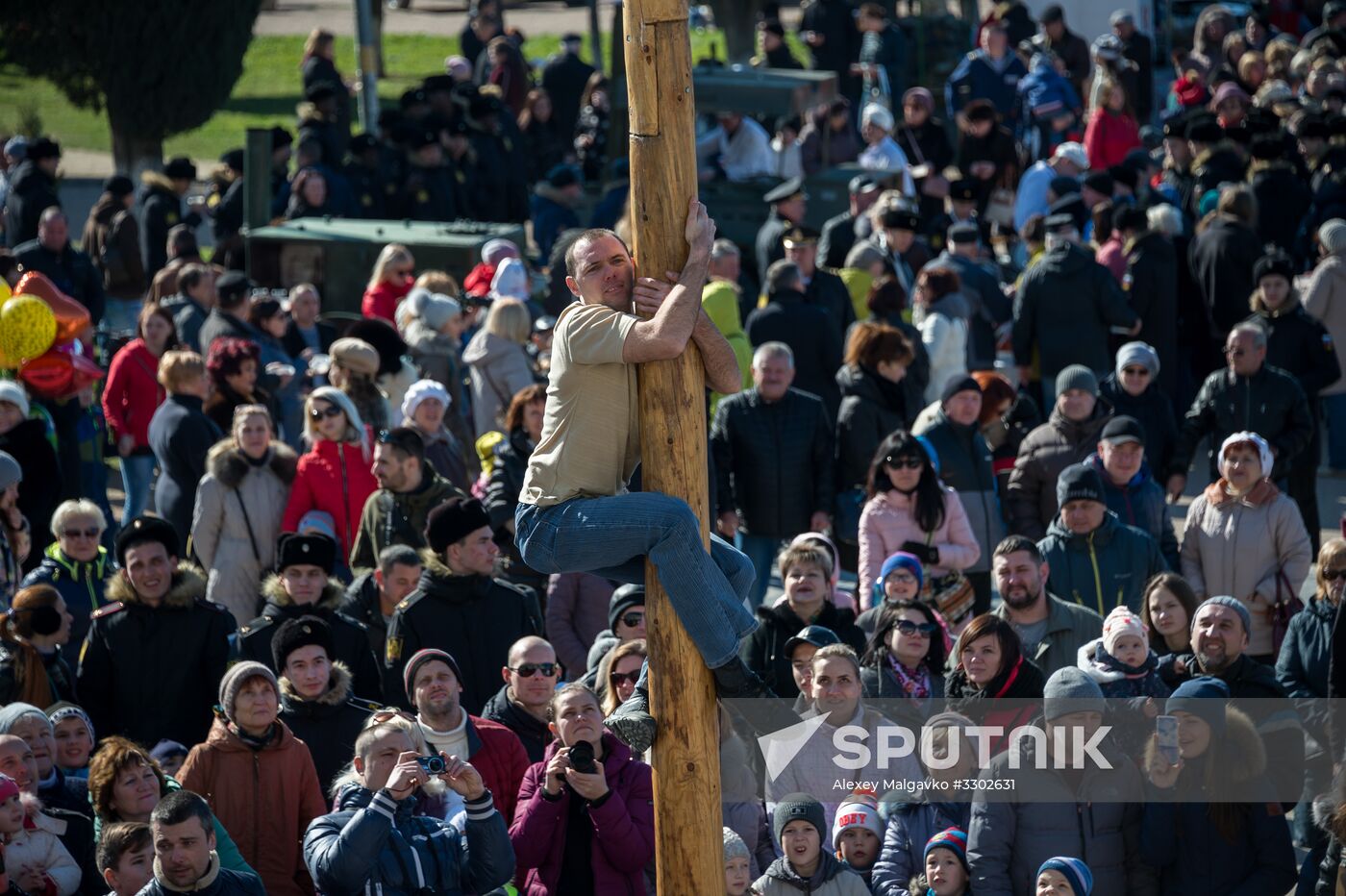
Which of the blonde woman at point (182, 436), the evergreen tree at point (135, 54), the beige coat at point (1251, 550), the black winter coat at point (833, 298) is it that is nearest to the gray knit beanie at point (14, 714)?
the blonde woman at point (182, 436)

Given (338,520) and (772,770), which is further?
(338,520)

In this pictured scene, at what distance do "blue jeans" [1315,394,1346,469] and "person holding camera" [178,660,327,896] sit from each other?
30.5ft

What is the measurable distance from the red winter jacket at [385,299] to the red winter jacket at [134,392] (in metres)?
1.99

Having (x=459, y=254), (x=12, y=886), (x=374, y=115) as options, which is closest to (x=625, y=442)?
(x=12, y=886)

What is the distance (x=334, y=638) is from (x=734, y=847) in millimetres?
2194

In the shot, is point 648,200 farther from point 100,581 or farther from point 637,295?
point 100,581

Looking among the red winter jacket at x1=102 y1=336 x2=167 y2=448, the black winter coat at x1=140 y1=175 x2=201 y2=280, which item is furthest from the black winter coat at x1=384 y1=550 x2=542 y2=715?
the black winter coat at x1=140 y1=175 x2=201 y2=280

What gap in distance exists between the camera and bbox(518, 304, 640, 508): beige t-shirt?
202 inches

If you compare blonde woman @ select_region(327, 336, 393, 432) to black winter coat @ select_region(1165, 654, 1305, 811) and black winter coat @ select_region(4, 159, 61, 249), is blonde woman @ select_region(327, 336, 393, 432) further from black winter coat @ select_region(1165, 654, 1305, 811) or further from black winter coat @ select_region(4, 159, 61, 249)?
black winter coat @ select_region(4, 159, 61, 249)

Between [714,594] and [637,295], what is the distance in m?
0.79

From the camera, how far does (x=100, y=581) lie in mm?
9438

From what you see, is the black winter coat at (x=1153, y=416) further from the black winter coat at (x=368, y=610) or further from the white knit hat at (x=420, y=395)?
the black winter coat at (x=368, y=610)

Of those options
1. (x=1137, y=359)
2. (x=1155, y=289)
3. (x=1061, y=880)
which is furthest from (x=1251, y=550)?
(x=1155, y=289)

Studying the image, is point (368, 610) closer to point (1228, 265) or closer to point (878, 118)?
point (1228, 265)
